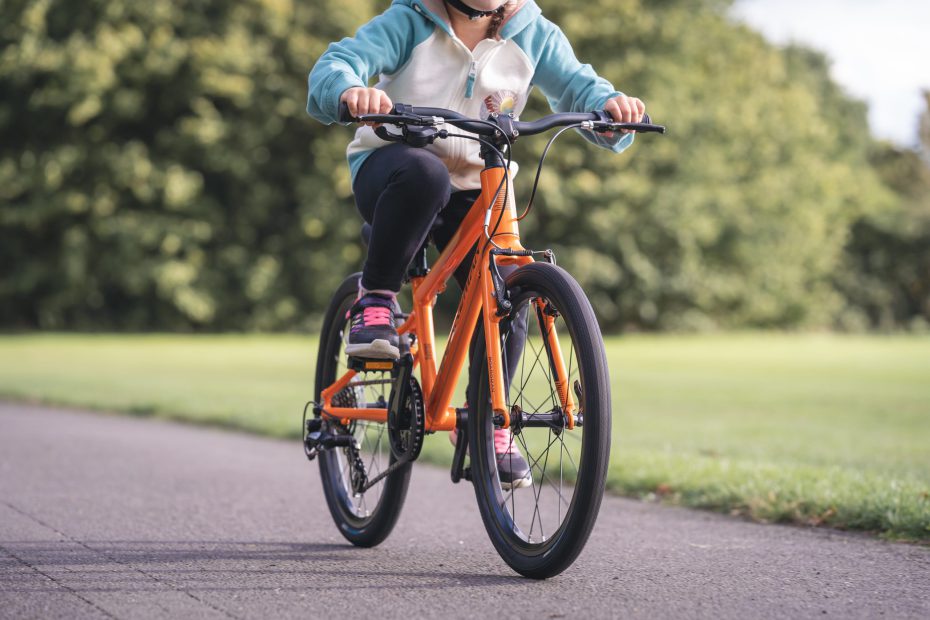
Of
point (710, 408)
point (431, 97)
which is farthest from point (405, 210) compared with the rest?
point (710, 408)

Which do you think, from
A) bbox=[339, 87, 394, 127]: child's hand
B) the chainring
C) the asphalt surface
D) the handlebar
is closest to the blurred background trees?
the asphalt surface

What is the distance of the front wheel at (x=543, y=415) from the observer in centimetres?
315

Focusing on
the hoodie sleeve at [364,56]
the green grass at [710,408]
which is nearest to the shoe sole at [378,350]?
the hoodie sleeve at [364,56]

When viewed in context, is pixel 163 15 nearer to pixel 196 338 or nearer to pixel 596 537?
pixel 196 338

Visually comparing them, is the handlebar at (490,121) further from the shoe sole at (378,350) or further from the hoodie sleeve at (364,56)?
the shoe sole at (378,350)

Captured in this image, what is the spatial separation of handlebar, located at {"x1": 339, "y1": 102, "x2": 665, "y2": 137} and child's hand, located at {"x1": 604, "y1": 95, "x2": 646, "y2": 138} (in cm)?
3

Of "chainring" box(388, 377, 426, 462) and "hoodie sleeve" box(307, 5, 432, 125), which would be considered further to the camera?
"chainring" box(388, 377, 426, 462)

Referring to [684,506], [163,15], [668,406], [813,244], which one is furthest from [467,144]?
[813,244]

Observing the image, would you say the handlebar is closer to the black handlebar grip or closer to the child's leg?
the black handlebar grip

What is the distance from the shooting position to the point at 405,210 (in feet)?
12.4

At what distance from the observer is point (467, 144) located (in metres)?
3.93

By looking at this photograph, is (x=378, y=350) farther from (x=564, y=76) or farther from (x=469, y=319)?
(x=564, y=76)

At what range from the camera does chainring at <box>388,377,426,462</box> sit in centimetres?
378

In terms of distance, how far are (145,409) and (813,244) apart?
3408cm
